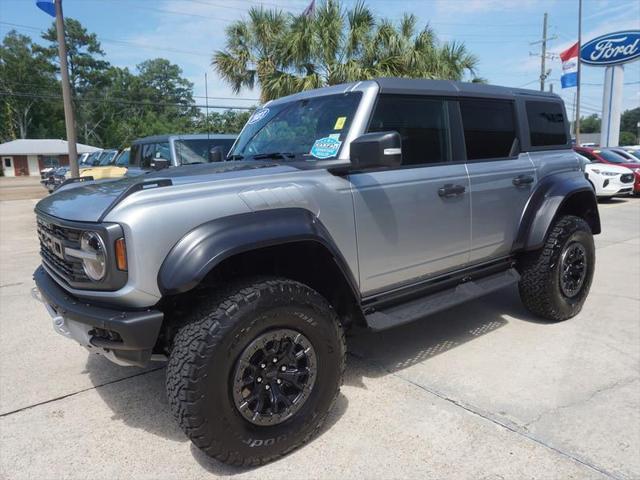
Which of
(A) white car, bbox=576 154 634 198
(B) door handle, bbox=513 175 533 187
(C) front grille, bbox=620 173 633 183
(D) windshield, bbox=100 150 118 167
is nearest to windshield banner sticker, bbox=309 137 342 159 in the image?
(B) door handle, bbox=513 175 533 187

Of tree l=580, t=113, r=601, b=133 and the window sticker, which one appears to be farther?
tree l=580, t=113, r=601, b=133

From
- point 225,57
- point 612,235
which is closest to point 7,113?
point 225,57

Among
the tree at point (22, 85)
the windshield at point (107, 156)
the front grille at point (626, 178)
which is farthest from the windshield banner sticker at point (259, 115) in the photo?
the tree at point (22, 85)

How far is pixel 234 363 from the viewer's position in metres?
2.36

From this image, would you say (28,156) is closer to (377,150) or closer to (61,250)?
(61,250)

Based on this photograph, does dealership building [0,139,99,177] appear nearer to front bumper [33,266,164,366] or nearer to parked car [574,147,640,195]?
parked car [574,147,640,195]

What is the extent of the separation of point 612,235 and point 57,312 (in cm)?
938

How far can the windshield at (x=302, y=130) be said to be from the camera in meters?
3.15

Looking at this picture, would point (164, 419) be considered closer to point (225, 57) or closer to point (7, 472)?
point (7, 472)

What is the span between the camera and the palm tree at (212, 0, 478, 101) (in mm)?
12547

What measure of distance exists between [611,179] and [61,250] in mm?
15057

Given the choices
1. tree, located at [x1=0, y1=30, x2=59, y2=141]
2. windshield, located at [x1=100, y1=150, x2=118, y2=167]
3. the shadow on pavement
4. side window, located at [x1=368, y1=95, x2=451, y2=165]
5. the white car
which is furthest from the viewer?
tree, located at [x1=0, y1=30, x2=59, y2=141]

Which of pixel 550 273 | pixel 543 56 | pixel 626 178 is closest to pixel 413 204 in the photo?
pixel 550 273

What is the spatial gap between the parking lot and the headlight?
103 centimetres
